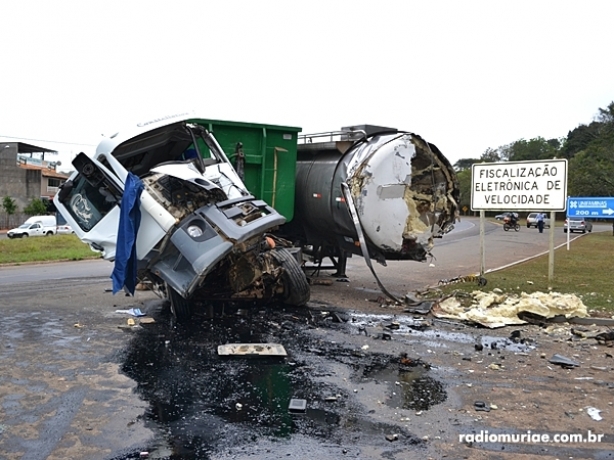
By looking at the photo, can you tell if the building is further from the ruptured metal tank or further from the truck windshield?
the truck windshield

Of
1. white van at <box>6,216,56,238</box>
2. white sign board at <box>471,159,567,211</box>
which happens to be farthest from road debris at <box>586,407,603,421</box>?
white van at <box>6,216,56,238</box>

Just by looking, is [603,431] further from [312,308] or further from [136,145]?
[136,145]

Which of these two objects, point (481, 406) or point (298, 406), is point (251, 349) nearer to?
point (298, 406)

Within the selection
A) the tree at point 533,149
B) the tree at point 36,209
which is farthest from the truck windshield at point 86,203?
the tree at point 533,149

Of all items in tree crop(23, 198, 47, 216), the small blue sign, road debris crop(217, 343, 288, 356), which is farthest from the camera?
tree crop(23, 198, 47, 216)

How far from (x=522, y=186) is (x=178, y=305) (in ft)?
24.5

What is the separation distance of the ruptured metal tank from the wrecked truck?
1745mm

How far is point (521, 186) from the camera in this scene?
484 inches

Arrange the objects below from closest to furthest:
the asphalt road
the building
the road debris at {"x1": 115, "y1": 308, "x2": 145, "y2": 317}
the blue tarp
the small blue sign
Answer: the asphalt road, the blue tarp, the road debris at {"x1": 115, "y1": 308, "x2": 145, "y2": 317}, the small blue sign, the building

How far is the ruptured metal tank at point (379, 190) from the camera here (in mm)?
10383

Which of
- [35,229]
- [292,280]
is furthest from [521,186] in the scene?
[35,229]

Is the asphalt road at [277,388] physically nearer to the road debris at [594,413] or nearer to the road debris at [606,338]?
the road debris at [594,413]

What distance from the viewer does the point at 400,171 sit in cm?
1048

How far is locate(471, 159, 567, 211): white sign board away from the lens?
11.8 metres
